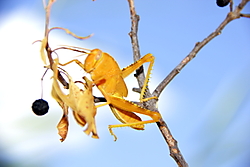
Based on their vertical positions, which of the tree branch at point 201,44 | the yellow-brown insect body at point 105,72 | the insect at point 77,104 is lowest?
the insect at point 77,104

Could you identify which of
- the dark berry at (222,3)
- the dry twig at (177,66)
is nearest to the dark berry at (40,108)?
the dry twig at (177,66)

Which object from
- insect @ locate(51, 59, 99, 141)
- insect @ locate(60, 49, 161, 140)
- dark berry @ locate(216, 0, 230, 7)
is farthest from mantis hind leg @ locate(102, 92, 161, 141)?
dark berry @ locate(216, 0, 230, 7)

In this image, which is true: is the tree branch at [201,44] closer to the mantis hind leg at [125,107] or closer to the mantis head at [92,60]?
the mantis hind leg at [125,107]

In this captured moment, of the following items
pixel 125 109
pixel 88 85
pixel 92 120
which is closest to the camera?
pixel 92 120

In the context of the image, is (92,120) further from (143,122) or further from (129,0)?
(129,0)

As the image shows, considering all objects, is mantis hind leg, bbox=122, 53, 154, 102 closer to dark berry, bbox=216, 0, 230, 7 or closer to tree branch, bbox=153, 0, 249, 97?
tree branch, bbox=153, 0, 249, 97

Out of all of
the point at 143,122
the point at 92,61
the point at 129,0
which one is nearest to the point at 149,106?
the point at 143,122
